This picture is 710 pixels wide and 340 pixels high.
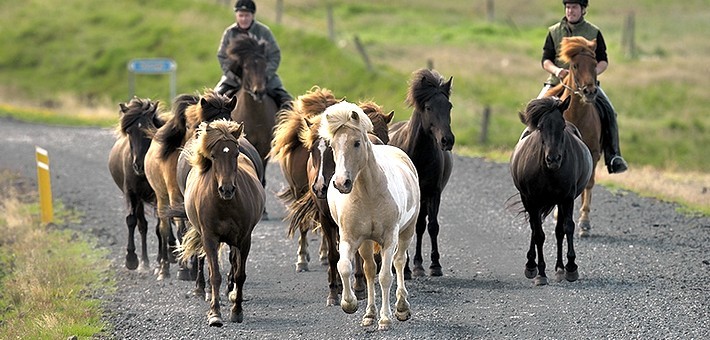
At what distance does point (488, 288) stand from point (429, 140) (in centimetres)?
182

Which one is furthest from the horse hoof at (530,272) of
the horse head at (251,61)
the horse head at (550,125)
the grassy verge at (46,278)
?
the horse head at (251,61)

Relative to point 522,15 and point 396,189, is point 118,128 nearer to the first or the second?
point 396,189

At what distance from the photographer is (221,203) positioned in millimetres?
10914

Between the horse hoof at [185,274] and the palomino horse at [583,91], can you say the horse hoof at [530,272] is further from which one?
the horse hoof at [185,274]

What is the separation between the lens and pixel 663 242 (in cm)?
1448

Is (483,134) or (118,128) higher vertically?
(118,128)

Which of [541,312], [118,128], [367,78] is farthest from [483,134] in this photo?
[541,312]

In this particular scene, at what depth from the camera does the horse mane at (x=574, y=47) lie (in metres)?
13.9

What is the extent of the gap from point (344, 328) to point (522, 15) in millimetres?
49295

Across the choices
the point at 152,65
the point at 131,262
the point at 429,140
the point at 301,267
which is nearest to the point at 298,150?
the point at 301,267

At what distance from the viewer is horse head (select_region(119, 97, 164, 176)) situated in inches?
554

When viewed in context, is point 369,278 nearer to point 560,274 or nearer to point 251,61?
point 560,274

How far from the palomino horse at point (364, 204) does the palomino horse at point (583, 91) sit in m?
4.21

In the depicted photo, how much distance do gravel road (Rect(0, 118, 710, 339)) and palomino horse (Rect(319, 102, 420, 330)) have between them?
32cm
